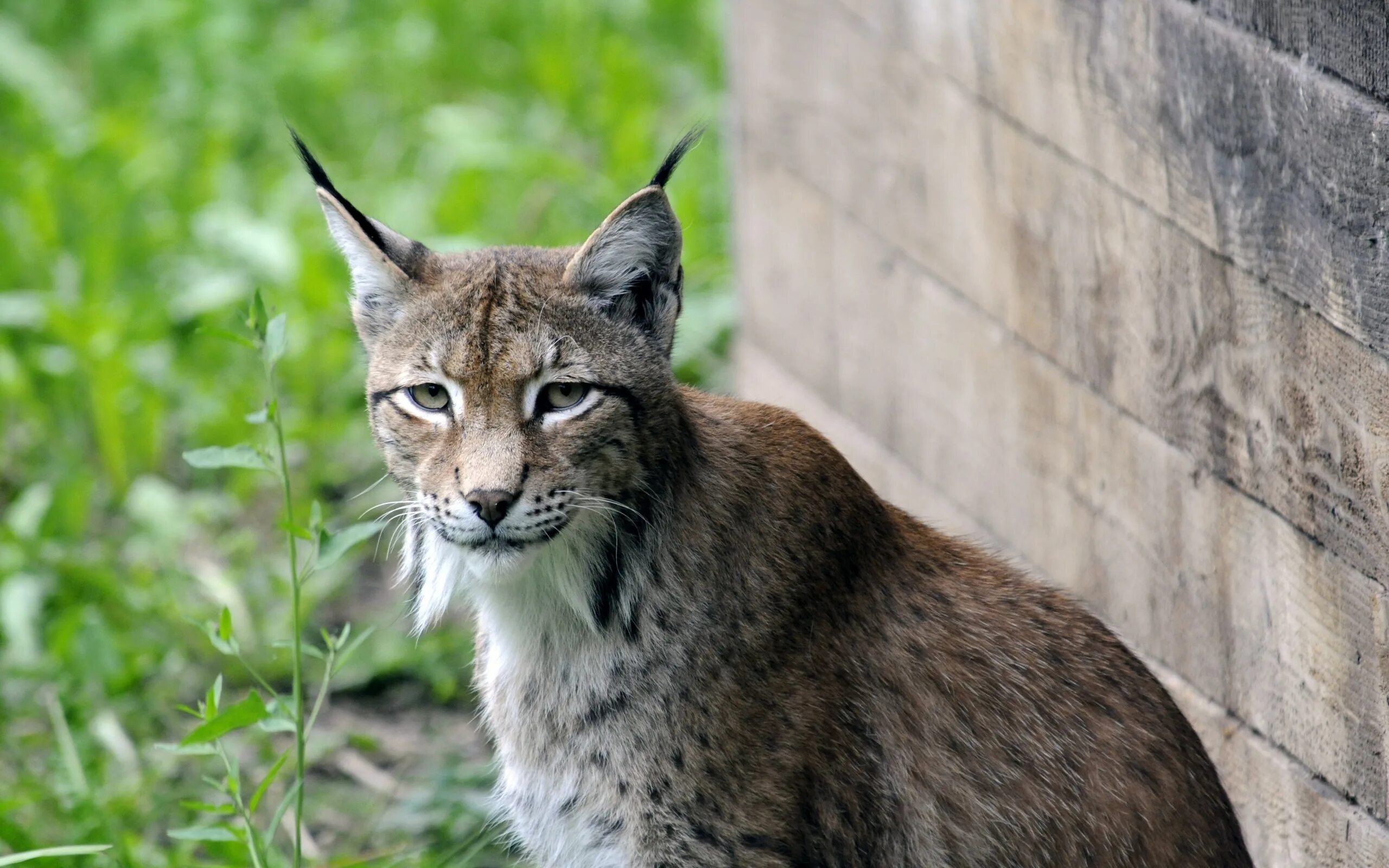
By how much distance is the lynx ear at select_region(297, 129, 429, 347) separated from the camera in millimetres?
3730

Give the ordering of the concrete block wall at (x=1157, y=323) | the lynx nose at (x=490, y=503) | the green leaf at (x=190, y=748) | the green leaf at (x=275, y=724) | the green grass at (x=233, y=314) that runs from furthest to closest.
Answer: the green grass at (x=233, y=314)
the green leaf at (x=275, y=724)
the green leaf at (x=190, y=748)
the lynx nose at (x=490, y=503)
the concrete block wall at (x=1157, y=323)

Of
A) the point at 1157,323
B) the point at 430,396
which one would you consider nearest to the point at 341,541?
the point at 430,396

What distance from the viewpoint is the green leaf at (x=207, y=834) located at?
3.66 meters

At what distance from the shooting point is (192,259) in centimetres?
799

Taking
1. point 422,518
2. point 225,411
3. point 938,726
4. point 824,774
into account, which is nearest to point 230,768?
point 422,518

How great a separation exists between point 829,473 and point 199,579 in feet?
10.2

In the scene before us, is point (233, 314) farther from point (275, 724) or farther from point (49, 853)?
point (275, 724)

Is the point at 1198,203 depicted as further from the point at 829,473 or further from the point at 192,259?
the point at 192,259

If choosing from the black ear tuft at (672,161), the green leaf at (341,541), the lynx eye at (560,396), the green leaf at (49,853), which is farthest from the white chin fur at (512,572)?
the green leaf at (49,853)

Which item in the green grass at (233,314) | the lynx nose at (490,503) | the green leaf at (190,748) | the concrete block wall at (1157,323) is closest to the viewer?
the concrete block wall at (1157,323)

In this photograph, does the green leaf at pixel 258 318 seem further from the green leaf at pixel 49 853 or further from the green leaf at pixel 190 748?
the green leaf at pixel 49 853

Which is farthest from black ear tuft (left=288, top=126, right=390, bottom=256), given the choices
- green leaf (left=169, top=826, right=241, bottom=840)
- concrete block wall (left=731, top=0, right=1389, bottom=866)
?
concrete block wall (left=731, top=0, right=1389, bottom=866)

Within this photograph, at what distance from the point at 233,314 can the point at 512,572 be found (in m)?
4.43

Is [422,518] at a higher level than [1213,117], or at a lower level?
lower
